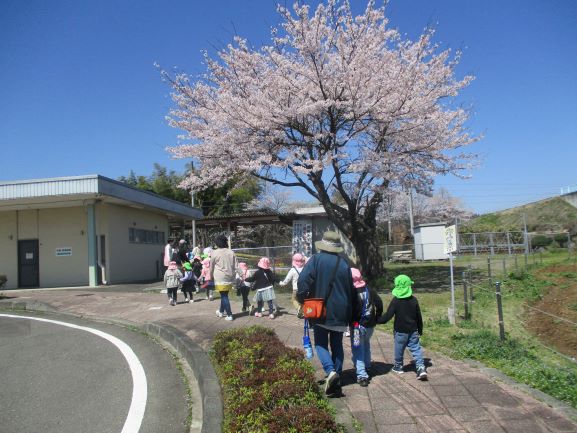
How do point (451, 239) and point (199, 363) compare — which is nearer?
point (199, 363)

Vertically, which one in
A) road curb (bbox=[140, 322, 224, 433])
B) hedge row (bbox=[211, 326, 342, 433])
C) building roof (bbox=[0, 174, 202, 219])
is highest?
building roof (bbox=[0, 174, 202, 219])

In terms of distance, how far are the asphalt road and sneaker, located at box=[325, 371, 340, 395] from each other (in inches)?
58.6

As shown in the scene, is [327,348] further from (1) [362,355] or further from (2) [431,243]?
(2) [431,243]

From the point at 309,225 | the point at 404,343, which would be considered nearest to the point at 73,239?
the point at 309,225

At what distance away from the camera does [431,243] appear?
29000 mm

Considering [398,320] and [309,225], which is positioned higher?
[309,225]

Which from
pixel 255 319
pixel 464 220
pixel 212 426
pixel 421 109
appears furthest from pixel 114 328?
pixel 464 220

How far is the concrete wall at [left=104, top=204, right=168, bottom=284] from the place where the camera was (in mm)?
19891

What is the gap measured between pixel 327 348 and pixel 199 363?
1907mm

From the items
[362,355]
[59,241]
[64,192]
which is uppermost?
[64,192]

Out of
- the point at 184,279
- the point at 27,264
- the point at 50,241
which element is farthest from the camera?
the point at 27,264

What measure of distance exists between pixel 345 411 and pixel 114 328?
666 cm

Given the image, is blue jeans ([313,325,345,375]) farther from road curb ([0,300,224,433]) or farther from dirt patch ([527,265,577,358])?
dirt patch ([527,265,577,358])

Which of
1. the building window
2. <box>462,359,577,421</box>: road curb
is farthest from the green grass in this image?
the building window
